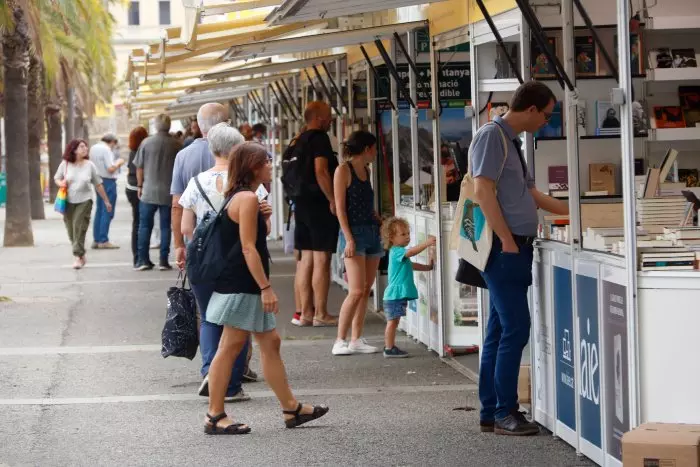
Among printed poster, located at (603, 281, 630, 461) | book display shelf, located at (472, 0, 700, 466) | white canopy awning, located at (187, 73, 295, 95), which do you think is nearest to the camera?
book display shelf, located at (472, 0, 700, 466)

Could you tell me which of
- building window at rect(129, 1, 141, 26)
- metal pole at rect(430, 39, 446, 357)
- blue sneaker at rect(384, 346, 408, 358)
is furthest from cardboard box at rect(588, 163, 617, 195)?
building window at rect(129, 1, 141, 26)

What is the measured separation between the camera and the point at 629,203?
18.9 feet

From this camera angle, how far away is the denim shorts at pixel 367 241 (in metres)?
10.0

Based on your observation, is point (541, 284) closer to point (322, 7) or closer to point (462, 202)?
point (462, 202)

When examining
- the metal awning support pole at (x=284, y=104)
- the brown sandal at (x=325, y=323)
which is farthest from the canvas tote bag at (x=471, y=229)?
the metal awning support pole at (x=284, y=104)

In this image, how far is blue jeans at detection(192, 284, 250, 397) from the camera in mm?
8008

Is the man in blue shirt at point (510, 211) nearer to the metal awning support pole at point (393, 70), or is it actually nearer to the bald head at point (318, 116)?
the metal awning support pole at point (393, 70)

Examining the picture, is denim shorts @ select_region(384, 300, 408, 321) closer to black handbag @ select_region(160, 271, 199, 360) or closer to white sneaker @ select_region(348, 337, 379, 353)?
white sneaker @ select_region(348, 337, 379, 353)

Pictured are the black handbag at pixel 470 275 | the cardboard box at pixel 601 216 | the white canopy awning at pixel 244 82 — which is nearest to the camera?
the cardboard box at pixel 601 216

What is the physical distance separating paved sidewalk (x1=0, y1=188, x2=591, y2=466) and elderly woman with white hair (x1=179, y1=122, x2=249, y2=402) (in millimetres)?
196

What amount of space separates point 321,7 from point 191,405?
250cm

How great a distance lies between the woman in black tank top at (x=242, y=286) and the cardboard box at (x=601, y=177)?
81.4 inches

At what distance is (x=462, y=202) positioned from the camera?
7.04 m

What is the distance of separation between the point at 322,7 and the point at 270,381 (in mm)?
2315
